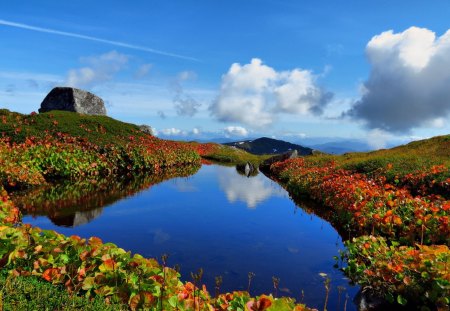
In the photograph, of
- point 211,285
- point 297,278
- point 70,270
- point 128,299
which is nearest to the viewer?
point 128,299

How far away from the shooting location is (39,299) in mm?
5496

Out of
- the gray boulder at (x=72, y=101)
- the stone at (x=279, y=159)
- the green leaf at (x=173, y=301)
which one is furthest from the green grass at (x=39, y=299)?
the stone at (x=279, y=159)

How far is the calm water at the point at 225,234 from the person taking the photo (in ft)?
30.9

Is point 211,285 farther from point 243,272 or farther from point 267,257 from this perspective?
point 267,257

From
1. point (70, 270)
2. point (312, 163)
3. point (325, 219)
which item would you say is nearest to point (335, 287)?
point (70, 270)

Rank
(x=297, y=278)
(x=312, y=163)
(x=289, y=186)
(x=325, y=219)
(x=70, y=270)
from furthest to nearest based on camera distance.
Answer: (x=312, y=163), (x=289, y=186), (x=325, y=219), (x=297, y=278), (x=70, y=270)

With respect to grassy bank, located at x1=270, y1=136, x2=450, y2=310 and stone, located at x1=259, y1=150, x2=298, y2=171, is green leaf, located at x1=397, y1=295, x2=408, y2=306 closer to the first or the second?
grassy bank, located at x1=270, y1=136, x2=450, y2=310

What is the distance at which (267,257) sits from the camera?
10859 millimetres

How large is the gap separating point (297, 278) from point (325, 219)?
293 inches

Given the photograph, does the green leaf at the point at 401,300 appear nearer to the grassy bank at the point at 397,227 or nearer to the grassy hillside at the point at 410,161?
the grassy bank at the point at 397,227

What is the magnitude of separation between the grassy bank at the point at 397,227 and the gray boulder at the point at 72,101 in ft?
88.5

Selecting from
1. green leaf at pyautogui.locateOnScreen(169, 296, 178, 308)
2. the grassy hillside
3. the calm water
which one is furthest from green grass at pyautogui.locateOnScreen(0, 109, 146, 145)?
green leaf at pyautogui.locateOnScreen(169, 296, 178, 308)

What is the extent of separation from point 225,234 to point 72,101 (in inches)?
1303

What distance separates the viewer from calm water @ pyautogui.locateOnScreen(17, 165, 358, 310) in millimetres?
9414
